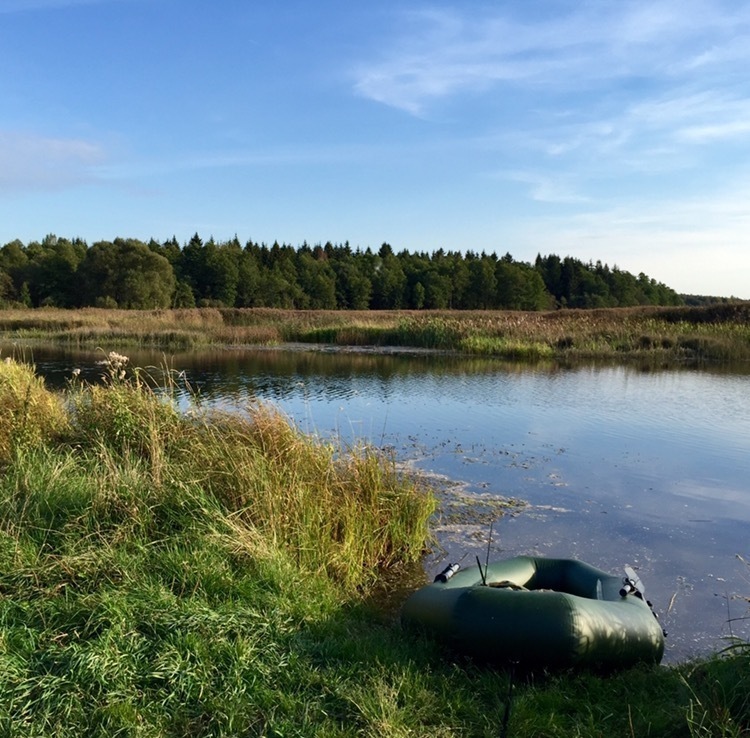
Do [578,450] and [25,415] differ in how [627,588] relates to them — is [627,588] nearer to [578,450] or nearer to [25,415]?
[25,415]

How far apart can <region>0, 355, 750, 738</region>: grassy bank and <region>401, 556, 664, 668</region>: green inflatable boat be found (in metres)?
0.13

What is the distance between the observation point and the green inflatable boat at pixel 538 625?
3.83 m

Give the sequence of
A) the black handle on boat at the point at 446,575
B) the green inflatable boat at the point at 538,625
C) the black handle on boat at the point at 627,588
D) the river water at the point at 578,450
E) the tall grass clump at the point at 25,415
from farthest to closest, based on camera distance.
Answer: the tall grass clump at the point at 25,415, the river water at the point at 578,450, the black handle on boat at the point at 446,575, the black handle on boat at the point at 627,588, the green inflatable boat at the point at 538,625

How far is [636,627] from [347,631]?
5.60 ft

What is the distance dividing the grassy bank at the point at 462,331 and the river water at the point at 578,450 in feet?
15.0

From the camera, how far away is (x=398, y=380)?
61.1 ft

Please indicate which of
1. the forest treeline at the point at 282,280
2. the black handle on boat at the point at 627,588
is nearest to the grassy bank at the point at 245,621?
the black handle on boat at the point at 627,588

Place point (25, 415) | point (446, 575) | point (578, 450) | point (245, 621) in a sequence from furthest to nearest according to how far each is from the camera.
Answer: point (578, 450) → point (25, 415) → point (446, 575) → point (245, 621)

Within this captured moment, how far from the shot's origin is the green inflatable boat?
→ 3.83m

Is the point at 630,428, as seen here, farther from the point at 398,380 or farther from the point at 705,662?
the point at 705,662

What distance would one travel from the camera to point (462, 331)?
29219 mm

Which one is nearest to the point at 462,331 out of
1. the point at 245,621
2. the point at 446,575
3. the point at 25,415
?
the point at 25,415

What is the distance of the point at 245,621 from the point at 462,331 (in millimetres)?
25974

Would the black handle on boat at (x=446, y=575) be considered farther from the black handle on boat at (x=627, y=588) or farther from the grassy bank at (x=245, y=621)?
the black handle on boat at (x=627, y=588)
